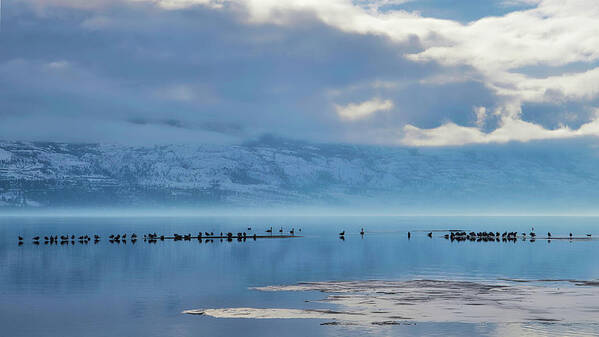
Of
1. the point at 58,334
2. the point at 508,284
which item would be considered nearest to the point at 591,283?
the point at 508,284

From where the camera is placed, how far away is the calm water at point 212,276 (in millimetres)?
68000

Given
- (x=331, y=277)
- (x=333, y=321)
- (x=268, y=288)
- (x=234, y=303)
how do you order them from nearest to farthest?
(x=333, y=321), (x=234, y=303), (x=268, y=288), (x=331, y=277)

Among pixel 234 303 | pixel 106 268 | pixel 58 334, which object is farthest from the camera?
pixel 106 268

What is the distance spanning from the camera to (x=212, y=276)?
378ft

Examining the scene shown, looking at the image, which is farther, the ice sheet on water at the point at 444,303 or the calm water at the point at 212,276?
the ice sheet on water at the point at 444,303

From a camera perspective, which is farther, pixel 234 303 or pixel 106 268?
pixel 106 268

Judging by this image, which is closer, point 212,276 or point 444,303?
point 444,303

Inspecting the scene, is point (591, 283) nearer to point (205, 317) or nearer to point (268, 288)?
point (268, 288)

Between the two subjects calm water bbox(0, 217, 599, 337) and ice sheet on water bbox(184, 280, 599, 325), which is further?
ice sheet on water bbox(184, 280, 599, 325)

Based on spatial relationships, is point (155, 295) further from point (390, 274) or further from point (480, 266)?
point (480, 266)

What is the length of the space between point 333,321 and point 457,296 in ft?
70.8

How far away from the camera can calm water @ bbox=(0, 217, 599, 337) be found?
68.0 metres

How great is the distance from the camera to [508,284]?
102312 mm

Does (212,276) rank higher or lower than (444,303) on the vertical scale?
higher
